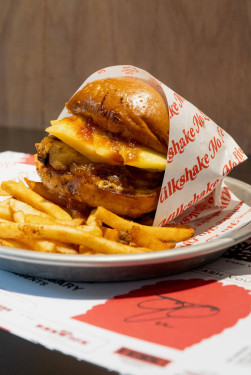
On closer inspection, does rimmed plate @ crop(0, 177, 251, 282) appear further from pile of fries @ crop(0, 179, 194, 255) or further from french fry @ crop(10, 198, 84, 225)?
french fry @ crop(10, 198, 84, 225)

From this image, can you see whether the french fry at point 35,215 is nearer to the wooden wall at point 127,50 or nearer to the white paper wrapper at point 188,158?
the white paper wrapper at point 188,158

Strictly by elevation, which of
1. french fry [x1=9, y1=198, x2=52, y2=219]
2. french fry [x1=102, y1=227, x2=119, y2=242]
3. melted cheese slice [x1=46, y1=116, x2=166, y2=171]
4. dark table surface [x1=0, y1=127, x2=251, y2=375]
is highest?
melted cheese slice [x1=46, y1=116, x2=166, y2=171]

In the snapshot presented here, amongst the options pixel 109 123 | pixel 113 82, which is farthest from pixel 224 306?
pixel 113 82

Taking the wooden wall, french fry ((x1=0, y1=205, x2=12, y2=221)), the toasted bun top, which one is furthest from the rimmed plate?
the wooden wall

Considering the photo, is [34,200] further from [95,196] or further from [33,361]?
[33,361]

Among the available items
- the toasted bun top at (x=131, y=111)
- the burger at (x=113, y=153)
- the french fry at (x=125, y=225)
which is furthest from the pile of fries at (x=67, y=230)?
the toasted bun top at (x=131, y=111)

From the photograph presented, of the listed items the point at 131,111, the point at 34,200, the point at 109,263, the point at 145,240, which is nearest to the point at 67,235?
the point at 109,263

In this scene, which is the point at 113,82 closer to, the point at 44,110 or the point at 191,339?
the point at 191,339
